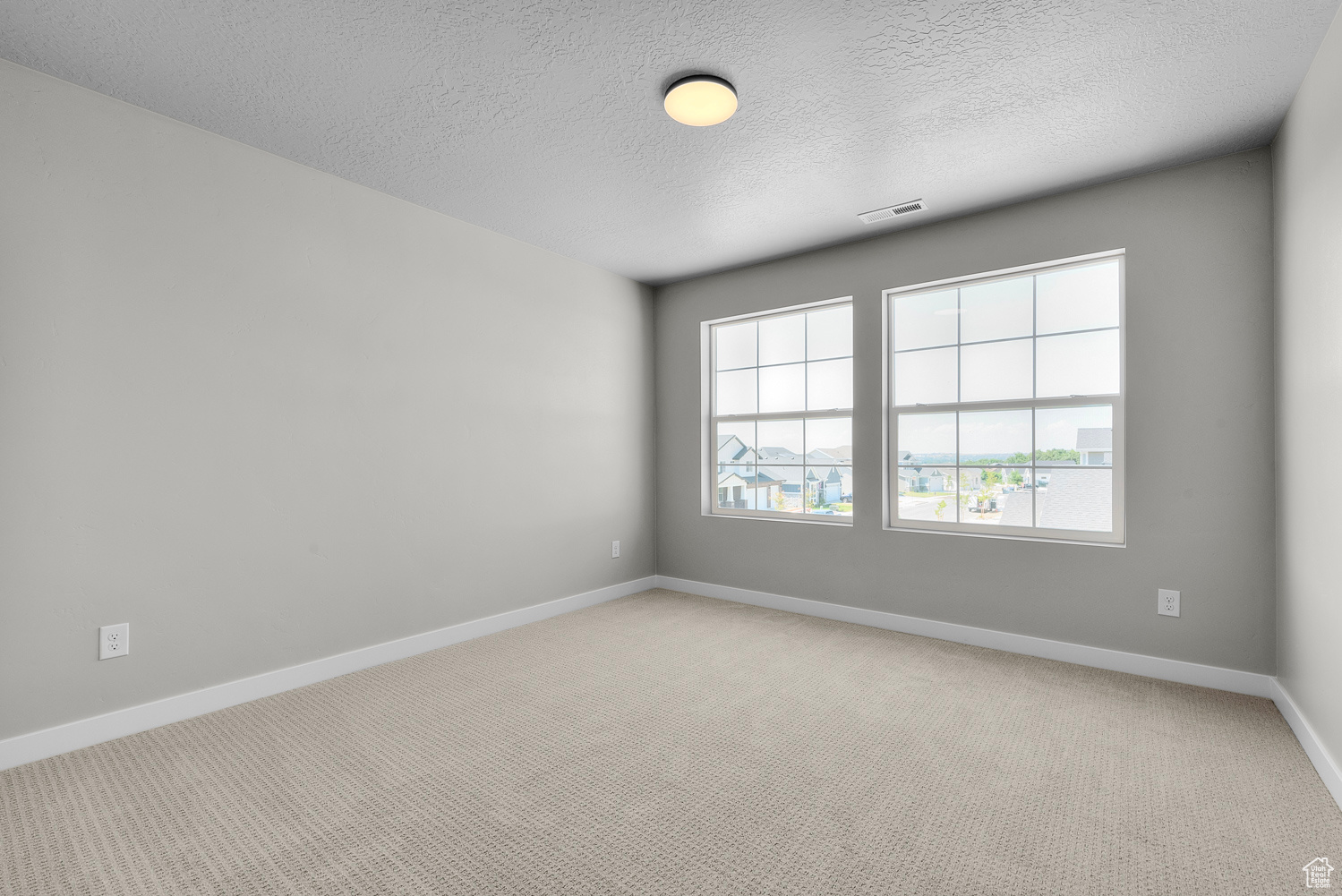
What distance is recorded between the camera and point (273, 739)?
7.72ft

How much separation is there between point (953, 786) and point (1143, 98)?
2.65 m

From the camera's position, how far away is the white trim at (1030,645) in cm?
279

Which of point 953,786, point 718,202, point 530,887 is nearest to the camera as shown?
point 530,887

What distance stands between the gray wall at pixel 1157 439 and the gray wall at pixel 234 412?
2.35 m

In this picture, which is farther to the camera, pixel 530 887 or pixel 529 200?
pixel 529 200

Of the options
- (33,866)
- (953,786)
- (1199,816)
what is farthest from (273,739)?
(1199,816)

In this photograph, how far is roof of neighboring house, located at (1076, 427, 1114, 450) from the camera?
10.4 ft

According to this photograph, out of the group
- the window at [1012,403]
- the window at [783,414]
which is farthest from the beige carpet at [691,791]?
the window at [783,414]

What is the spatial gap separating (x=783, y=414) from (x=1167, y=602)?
239cm

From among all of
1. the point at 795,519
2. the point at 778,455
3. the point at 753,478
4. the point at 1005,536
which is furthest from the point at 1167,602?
the point at 753,478

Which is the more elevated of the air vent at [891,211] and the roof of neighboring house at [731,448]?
the air vent at [891,211]

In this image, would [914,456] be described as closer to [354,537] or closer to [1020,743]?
[1020,743]

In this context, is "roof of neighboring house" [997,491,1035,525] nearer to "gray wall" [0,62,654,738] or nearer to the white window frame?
the white window frame

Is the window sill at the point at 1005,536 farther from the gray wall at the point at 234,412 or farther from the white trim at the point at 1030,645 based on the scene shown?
the gray wall at the point at 234,412
